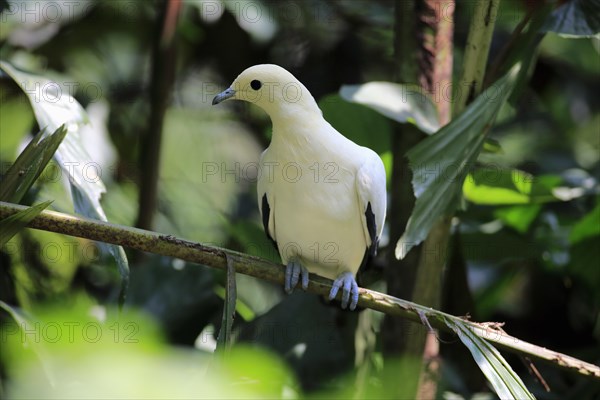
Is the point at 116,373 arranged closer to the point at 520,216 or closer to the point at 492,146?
the point at 492,146

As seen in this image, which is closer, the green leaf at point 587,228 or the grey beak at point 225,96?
the grey beak at point 225,96

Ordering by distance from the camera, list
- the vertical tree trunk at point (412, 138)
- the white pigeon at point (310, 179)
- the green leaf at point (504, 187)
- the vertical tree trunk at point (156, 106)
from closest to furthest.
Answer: the white pigeon at point (310, 179)
the vertical tree trunk at point (412, 138)
the green leaf at point (504, 187)
the vertical tree trunk at point (156, 106)

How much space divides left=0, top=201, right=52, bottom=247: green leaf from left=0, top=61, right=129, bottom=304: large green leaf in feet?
1.12

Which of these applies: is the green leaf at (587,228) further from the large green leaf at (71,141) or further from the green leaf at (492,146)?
the large green leaf at (71,141)

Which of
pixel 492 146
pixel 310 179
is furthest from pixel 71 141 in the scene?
pixel 492 146

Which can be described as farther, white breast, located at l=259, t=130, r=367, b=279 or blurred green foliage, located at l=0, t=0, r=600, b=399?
blurred green foliage, located at l=0, t=0, r=600, b=399

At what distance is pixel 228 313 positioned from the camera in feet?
6.36

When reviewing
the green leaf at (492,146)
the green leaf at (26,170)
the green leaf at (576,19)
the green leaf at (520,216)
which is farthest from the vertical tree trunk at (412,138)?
the green leaf at (26,170)

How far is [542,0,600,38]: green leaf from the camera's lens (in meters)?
2.51

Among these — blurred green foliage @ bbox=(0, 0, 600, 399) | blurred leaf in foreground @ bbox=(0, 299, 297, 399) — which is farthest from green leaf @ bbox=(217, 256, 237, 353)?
blurred leaf in foreground @ bbox=(0, 299, 297, 399)

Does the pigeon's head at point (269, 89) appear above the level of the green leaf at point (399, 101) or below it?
above

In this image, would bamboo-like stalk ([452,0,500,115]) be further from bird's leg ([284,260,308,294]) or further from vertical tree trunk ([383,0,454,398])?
bird's leg ([284,260,308,294])

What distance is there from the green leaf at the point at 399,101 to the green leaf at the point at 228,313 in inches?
39.6

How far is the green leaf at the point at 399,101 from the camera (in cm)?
269
